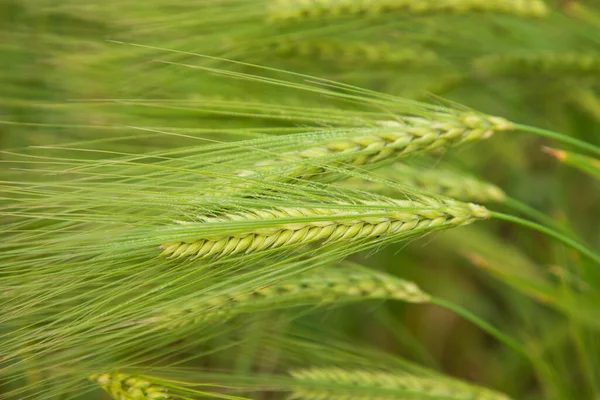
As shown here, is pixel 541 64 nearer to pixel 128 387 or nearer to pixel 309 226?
pixel 309 226

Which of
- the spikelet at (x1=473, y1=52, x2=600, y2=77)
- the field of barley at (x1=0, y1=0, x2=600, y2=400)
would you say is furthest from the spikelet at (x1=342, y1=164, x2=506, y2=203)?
the spikelet at (x1=473, y1=52, x2=600, y2=77)

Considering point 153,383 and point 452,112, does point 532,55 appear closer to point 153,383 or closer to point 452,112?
point 452,112

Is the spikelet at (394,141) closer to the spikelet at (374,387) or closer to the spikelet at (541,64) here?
the spikelet at (374,387)

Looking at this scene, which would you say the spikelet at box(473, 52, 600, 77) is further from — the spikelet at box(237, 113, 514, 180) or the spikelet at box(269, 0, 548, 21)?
the spikelet at box(237, 113, 514, 180)

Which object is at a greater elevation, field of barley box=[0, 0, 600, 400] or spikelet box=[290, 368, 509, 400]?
field of barley box=[0, 0, 600, 400]

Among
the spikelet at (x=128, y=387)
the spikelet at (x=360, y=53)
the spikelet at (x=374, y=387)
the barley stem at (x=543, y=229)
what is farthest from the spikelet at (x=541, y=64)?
the spikelet at (x=128, y=387)

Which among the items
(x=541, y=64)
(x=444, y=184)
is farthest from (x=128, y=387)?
(x=541, y=64)
